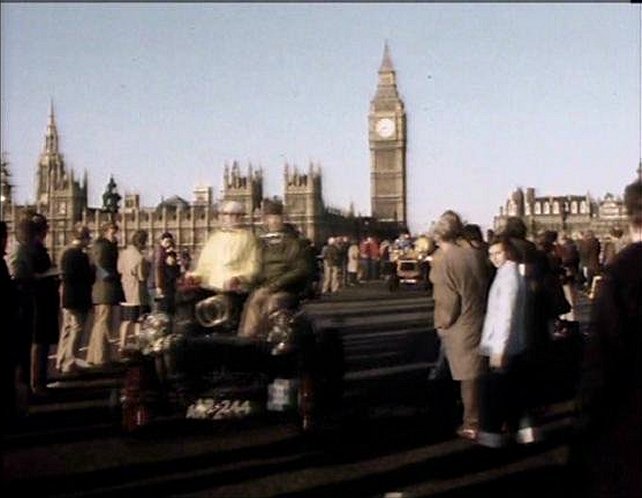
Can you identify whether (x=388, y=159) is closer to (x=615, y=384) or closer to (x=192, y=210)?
(x=192, y=210)

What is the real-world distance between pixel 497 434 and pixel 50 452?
287 centimetres

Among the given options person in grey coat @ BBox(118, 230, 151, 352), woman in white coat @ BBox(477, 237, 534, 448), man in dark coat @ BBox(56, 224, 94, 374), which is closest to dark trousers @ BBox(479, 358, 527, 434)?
woman in white coat @ BBox(477, 237, 534, 448)

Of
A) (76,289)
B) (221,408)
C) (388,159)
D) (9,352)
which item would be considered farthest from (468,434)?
(388,159)

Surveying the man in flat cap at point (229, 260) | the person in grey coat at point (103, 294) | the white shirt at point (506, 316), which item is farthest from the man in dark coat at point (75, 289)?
the white shirt at point (506, 316)

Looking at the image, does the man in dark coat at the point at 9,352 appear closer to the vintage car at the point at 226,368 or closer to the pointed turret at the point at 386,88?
the vintage car at the point at 226,368

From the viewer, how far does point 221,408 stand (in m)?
8.27

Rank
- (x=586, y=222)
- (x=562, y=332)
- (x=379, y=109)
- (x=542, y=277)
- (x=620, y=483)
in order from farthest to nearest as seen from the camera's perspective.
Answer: (x=379, y=109), (x=586, y=222), (x=562, y=332), (x=542, y=277), (x=620, y=483)

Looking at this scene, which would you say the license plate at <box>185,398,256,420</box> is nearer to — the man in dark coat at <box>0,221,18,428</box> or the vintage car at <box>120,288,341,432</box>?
the vintage car at <box>120,288,341,432</box>

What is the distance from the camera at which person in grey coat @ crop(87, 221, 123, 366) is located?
40.6ft

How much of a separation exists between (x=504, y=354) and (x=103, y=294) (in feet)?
19.5

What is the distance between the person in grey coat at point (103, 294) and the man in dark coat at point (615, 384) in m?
8.95

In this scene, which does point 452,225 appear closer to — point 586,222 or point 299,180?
point 299,180

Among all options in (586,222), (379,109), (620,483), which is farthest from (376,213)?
(620,483)

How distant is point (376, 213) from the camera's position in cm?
12662
